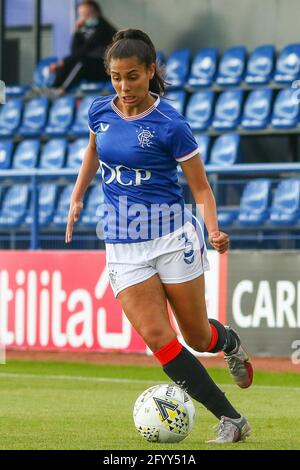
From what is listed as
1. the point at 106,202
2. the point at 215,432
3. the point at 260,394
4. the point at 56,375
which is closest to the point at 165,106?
the point at 106,202

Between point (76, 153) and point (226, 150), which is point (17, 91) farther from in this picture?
point (226, 150)

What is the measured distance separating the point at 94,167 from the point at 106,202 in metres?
0.38

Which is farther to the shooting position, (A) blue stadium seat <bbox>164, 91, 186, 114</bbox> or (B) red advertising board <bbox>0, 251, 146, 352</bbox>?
(A) blue stadium seat <bbox>164, 91, 186, 114</bbox>

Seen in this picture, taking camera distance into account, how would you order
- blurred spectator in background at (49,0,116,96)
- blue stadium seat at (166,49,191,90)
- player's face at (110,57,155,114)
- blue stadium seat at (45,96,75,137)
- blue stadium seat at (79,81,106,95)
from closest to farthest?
player's face at (110,57,155,114) → blue stadium seat at (166,49,191,90) → blurred spectator in background at (49,0,116,96) → blue stadium seat at (45,96,75,137) → blue stadium seat at (79,81,106,95)

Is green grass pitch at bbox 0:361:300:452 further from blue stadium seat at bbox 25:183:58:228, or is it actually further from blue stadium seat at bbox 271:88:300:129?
blue stadium seat at bbox 271:88:300:129

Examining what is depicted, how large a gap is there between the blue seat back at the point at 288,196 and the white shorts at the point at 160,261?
6312mm

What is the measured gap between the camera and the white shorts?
6.93 meters

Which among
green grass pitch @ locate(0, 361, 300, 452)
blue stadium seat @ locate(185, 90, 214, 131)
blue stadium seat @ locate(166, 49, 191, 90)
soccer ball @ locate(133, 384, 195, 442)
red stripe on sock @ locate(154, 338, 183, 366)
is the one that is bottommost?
green grass pitch @ locate(0, 361, 300, 452)

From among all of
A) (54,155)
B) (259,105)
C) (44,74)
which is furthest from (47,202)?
(44,74)

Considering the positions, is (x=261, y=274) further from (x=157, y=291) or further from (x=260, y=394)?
(x=157, y=291)

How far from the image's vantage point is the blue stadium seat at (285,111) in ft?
57.6

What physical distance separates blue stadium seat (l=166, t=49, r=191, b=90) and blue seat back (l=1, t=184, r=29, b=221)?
4.98 meters

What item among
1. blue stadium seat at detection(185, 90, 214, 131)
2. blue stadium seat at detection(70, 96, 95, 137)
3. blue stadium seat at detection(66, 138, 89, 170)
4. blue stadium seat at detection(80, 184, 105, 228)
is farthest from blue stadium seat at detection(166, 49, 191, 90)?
blue stadium seat at detection(80, 184, 105, 228)

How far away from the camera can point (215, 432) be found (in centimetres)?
743
